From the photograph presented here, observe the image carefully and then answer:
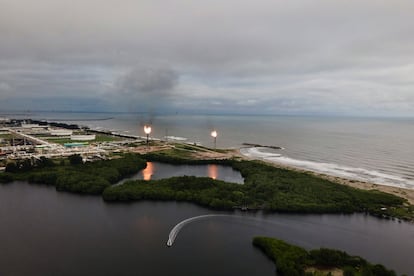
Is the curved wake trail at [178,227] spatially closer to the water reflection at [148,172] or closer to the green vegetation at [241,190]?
the green vegetation at [241,190]

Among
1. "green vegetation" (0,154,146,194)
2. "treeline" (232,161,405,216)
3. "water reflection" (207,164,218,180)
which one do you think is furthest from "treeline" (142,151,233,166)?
"treeline" (232,161,405,216)

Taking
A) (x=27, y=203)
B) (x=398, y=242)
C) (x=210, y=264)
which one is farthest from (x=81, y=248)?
(x=398, y=242)

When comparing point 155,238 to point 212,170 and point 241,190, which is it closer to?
point 241,190

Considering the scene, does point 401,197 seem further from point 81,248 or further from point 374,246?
point 81,248

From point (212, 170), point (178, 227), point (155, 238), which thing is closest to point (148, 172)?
point (212, 170)

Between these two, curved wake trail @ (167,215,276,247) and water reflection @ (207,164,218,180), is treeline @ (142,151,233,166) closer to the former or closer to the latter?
water reflection @ (207,164,218,180)

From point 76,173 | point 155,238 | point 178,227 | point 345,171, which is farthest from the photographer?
point 345,171
